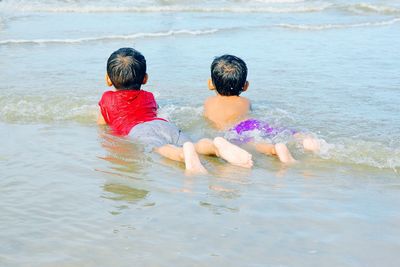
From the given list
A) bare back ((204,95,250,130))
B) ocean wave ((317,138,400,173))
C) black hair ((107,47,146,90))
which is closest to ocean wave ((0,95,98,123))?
black hair ((107,47,146,90))

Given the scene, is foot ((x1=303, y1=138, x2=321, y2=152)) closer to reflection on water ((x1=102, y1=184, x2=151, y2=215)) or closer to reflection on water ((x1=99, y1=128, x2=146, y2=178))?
reflection on water ((x1=99, y1=128, x2=146, y2=178))

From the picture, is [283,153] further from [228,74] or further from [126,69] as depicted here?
[126,69]

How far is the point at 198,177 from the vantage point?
3895 mm

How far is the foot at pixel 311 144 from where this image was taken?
4.53 m

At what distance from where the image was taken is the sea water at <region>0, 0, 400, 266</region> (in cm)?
274

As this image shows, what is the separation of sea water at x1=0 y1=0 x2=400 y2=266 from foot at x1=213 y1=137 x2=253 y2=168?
0.08 metres

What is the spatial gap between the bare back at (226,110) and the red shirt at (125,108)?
19.6 inches

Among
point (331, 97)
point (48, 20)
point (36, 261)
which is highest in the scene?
point (48, 20)

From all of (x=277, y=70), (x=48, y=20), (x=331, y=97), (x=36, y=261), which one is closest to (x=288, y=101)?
(x=331, y=97)

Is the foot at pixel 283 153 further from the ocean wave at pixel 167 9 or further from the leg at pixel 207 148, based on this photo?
the ocean wave at pixel 167 9

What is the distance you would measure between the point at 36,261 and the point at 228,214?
3.34 ft

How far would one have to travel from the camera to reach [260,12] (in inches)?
613

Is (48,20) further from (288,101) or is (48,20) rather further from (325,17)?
(288,101)

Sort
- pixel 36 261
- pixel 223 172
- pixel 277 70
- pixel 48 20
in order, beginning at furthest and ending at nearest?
pixel 48 20
pixel 277 70
pixel 223 172
pixel 36 261
